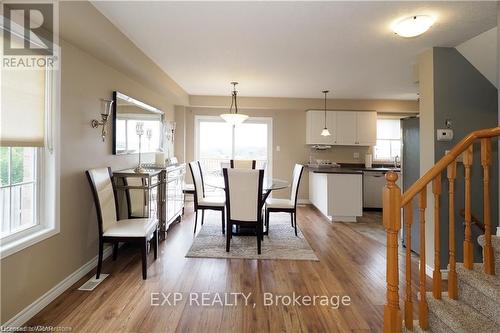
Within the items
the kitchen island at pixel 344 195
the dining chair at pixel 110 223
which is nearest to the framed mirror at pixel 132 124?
the dining chair at pixel 110 223

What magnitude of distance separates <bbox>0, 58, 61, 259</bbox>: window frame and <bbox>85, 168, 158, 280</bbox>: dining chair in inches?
11.9

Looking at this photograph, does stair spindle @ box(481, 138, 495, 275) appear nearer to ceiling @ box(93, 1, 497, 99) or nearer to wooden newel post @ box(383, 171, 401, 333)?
wooden newel post @ box(383, 171, 401, 333)

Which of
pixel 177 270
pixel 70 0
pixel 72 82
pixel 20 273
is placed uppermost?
pixel 70 0

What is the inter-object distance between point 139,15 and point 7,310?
2.41 m

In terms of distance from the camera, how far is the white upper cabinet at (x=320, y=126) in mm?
5941

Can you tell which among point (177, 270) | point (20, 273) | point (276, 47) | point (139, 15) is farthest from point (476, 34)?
point (20, 273)

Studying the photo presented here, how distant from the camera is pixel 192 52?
3.17m

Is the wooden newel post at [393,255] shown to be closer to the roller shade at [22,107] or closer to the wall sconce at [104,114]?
the roller shade at [22,107]

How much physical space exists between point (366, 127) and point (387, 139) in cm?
79

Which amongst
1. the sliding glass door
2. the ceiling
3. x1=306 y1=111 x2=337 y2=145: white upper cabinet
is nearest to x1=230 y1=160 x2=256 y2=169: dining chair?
the sliding glass door

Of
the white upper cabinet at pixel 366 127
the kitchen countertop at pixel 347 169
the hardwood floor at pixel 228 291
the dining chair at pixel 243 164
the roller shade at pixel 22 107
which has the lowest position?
the hardwood floor at pixel 228 291

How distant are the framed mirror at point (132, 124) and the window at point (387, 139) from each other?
4.90 metres

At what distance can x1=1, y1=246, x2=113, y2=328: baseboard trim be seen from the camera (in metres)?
1.84

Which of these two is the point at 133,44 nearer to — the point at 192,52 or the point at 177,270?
the point at 192,52
